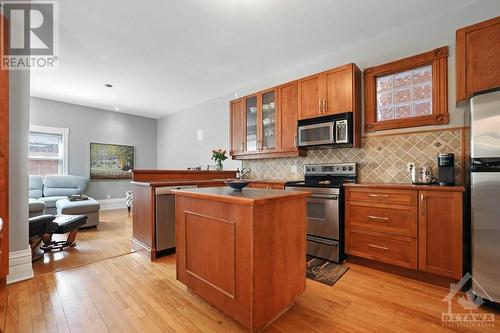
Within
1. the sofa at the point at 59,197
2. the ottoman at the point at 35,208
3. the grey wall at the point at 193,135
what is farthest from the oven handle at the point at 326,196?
the ottoman at the point at 35,208

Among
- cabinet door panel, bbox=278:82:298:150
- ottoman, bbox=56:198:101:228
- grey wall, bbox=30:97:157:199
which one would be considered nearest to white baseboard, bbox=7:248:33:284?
ottoman, bbox=56:198:101:228

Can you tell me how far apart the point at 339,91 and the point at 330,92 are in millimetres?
119

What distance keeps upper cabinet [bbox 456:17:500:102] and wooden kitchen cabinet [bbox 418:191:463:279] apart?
0.94 metres

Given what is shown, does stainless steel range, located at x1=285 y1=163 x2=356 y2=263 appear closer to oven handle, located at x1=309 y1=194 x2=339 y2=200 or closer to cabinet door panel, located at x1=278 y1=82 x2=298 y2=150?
oven handle, located at x1=309 y1=194 x2=339 y2=200

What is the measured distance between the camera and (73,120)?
18.9ft

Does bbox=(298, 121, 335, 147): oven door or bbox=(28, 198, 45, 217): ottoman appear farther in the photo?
bbox=(28, 198, 45, 217): ottoman

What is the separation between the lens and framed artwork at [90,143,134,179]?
19.9ft

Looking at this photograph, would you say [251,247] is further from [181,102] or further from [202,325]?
[181,102]

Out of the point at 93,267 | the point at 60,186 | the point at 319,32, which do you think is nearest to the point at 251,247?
the point at 93,267

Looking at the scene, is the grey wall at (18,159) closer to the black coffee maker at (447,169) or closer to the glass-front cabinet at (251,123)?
the glass-front cabinet at (251,123)

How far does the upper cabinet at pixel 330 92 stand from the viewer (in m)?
2.82

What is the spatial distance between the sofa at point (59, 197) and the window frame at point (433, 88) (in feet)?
15.6

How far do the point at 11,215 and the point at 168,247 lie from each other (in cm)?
154

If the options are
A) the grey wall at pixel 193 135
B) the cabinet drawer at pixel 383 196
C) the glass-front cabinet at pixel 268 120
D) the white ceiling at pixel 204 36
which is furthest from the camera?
the grey wall at pixel 193 135
